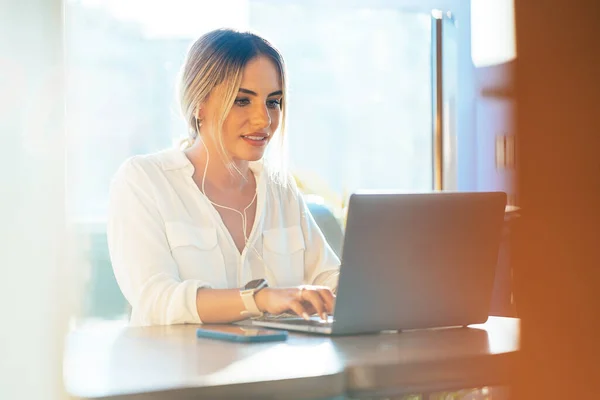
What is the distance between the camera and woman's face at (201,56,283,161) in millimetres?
1672

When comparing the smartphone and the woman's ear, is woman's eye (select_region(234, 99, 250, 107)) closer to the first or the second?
the woman's ear

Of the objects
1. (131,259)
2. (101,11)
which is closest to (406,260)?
(131,259)

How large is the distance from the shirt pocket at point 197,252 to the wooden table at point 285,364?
Answer: 389 mm

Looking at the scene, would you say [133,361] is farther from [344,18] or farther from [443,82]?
[344,18]

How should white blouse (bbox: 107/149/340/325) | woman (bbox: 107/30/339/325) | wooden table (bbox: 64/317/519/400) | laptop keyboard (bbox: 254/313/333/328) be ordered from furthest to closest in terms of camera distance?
woman (bbox: 107/30/339/325) < white blouse (bbox: 107/149/340/325) < laptop keyboard (bbox: 254/313/333/328) < wooden table (bbox: 64/317/519/400)

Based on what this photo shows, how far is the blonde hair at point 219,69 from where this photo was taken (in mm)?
1656

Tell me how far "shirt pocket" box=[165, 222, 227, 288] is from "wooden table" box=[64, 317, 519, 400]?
1.28ft

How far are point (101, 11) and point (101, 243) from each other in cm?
119

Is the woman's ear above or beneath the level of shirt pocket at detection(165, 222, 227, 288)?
above

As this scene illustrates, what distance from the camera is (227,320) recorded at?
121 cm

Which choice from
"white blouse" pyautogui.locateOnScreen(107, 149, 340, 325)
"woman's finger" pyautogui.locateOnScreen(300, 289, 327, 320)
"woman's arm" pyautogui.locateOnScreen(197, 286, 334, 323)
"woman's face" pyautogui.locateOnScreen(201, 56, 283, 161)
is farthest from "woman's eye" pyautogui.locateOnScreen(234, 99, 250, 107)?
"woman's finger" pyautogui.locateOnScreen(300, 289, 327, 320)

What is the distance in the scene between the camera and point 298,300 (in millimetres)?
1135

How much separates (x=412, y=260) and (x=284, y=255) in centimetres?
64

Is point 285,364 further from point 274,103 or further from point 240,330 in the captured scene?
point 274,103
